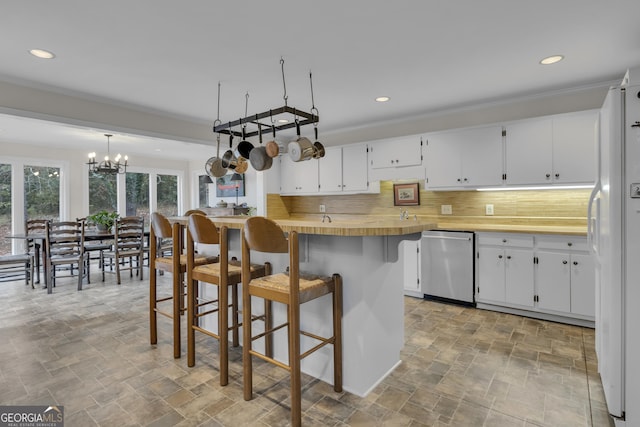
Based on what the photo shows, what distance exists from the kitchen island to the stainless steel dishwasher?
167 centimetres

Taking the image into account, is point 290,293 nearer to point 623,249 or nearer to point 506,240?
point 623,249

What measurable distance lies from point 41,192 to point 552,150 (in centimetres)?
830

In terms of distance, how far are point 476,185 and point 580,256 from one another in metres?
1.23

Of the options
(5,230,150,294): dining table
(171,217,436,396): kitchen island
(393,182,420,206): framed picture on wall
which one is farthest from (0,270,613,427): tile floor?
(393,182,420,206): framed picture on wall

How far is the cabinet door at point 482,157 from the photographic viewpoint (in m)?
3.79

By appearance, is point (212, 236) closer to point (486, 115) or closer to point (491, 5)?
point (491, 5)

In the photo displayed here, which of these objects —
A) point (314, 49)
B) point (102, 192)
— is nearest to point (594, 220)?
point (314, 49)

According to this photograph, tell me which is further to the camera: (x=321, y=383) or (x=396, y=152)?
(x=396, y=152)

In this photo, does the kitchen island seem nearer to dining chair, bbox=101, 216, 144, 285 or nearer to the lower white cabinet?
the lower white cabinet

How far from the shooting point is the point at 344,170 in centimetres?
504

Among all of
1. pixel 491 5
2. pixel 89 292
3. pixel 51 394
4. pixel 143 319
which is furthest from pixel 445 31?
pixel 89 292

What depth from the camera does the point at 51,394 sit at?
2.13 m

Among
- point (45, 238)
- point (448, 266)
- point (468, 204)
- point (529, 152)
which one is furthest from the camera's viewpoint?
point (45, 238)

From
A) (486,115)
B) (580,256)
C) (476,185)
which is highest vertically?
(486,115)
